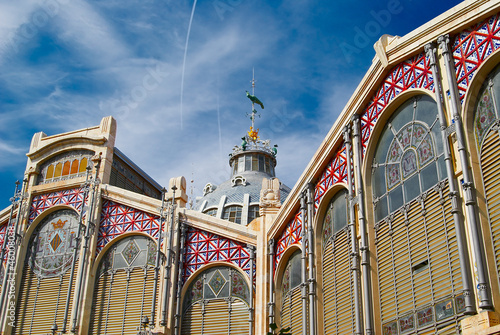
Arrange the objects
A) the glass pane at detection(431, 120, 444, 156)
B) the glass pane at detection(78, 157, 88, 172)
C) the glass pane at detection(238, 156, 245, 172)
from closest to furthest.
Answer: the glass pane at detection(431, 120, 444, 156), the glass pane at detection(78, 157, 88, 172), the glass pane at detection(238, 156, 245, 172)

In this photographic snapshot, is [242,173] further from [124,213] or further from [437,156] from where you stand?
[437,156]

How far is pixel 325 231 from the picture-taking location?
22516 mm

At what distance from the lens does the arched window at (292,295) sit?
23.6 meters

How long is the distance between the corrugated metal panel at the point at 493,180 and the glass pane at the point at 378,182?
4.50 m

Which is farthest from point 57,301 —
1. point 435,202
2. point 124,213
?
point 435,202

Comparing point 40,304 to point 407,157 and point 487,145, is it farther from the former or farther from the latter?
point 487,145

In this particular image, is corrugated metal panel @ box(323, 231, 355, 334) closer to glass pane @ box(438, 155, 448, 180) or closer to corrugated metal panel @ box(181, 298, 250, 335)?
glass pane @ box(438, 155, 448, 180)

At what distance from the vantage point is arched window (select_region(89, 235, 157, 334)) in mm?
28106

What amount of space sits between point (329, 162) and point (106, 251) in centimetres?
1338

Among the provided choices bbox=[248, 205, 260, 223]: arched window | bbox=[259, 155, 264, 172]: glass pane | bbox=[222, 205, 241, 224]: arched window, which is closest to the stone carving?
bbox=[248, 205, 260, 223]: arched window

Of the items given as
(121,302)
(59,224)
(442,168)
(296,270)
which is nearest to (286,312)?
(296,270)

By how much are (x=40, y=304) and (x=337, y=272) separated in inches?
644

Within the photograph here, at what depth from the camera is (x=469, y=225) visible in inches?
563

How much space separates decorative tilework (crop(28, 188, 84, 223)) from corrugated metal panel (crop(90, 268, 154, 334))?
15.0ft
